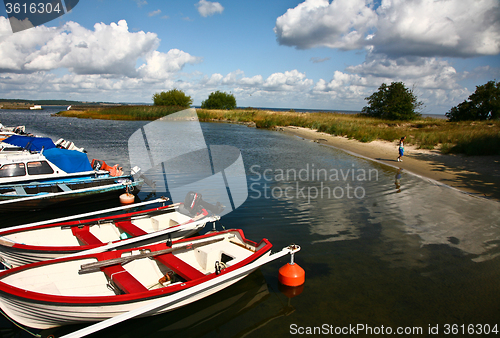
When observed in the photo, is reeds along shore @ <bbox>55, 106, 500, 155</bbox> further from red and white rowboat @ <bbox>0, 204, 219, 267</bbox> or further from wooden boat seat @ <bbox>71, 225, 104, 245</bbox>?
wooden boat seat @ <bbox>71, 225, 104, 245</bbox>

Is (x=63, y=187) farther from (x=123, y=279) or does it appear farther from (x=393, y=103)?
(x=393, y=103)

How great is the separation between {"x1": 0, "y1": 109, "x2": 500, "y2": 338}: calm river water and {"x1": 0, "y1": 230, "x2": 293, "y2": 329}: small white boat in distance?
654 mm

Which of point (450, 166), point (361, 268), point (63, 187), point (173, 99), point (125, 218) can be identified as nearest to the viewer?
point (361, 268)

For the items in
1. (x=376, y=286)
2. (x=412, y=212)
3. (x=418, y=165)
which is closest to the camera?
(x=376, y=286)

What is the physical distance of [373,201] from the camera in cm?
1382

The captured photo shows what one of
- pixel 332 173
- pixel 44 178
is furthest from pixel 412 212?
pixel 44 178

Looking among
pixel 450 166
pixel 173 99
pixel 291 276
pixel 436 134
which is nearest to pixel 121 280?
pixel 291 276

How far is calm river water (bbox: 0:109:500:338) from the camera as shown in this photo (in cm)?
595

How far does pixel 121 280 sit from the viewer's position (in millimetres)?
5824

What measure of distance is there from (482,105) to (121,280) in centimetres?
5471

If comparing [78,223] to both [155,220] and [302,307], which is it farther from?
[302,307]

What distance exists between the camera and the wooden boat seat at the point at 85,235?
7672 millimetres

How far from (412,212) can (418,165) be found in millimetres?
10403

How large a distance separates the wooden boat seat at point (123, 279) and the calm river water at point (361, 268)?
2.88ft
